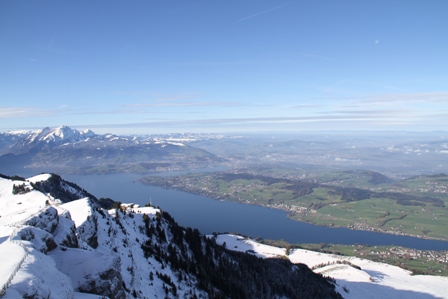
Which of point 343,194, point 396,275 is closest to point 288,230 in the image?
point 396,275

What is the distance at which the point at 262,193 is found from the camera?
174 m

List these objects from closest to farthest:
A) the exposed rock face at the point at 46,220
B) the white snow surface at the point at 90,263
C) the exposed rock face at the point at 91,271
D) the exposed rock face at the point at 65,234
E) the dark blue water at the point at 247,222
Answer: the white snow surface at the point at 90,263 → the exposed rock face at the point at 91,271 → the exposed rock face at the point at 65,234 → the exposed rock face at the point at 46,220 → the dark blue water at the point at 247,222

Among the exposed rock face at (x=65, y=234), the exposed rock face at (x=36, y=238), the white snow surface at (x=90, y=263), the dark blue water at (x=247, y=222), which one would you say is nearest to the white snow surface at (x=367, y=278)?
the white snow surface at (x=90, y=263)

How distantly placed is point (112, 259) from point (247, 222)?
110133 millimetres

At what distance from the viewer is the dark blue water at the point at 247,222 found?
102 meters

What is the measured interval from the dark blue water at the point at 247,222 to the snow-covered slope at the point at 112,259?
54218 millimetres

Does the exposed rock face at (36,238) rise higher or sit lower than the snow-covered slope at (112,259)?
higher

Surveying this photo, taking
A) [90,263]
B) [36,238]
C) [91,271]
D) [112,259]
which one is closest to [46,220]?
[36,238]

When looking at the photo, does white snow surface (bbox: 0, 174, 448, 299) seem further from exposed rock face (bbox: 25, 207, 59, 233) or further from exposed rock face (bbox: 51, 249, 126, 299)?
exposed rock face (bbox: 25, 207, 59, 233)

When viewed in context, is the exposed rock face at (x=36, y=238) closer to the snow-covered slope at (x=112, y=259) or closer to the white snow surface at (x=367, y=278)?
the snow-covered slope at (x=112, y=259)

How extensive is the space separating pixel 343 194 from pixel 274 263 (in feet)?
427

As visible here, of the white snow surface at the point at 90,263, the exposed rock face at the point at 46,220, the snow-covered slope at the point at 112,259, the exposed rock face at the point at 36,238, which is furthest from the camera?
the exposed rock face at the point at 46,220

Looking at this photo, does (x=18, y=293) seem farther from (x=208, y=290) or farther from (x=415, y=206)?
(x=415, y=206)

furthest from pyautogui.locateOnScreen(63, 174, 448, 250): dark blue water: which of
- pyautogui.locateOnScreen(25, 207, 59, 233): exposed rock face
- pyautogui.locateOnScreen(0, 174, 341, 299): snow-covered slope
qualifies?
pyautogui.locateOnScreen(25, 207, 59, 233): exposed rock face
